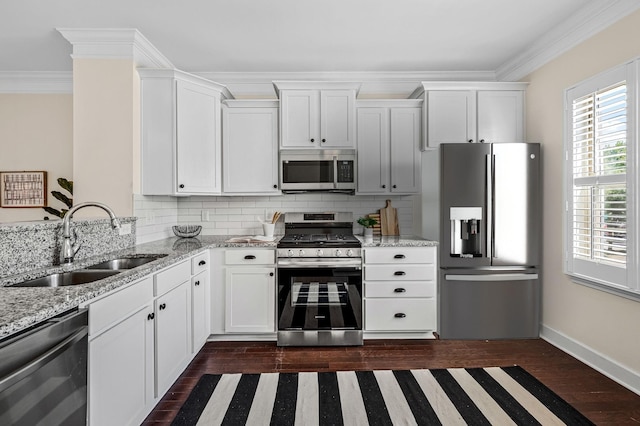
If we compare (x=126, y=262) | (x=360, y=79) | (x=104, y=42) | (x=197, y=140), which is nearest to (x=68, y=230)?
(x=126, y=262)

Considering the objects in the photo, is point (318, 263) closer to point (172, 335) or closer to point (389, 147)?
point (172, 335)

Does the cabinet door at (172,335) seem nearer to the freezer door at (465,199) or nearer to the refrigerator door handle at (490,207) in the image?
the freezer door at (465,199)

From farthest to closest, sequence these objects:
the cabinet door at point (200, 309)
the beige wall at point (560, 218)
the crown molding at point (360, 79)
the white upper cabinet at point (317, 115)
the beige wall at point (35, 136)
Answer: the beige wall at point (35, 136) → the crown molding at point (360, 79) → the white upper cabinet at point (317, 115) → the cabinet door at point (200, 309) → the beige wall at point (560, 218)

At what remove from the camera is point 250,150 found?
3.72 metres

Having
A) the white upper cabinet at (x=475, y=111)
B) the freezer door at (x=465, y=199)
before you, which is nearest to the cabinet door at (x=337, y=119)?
the white upper cabinet at (x=475, y=111)

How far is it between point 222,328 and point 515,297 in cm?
269

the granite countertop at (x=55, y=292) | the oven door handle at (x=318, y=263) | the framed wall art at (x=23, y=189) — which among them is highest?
the framed wall art at (x=23, y=189)

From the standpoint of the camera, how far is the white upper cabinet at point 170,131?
3.21 m

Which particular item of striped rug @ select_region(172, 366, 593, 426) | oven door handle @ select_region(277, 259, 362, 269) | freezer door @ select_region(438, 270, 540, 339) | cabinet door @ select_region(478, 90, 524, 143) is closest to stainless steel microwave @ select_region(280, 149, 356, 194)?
oven door handle @ select_region(277, 259, 362, 269)

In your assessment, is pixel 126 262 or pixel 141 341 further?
pixel 126 262

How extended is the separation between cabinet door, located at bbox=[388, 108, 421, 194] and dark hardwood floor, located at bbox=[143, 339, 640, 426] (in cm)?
155

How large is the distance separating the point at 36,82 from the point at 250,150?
265 cm

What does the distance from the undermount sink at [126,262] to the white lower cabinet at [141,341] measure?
21 centimetres

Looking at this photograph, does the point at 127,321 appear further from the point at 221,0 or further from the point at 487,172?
the point at 487,172
